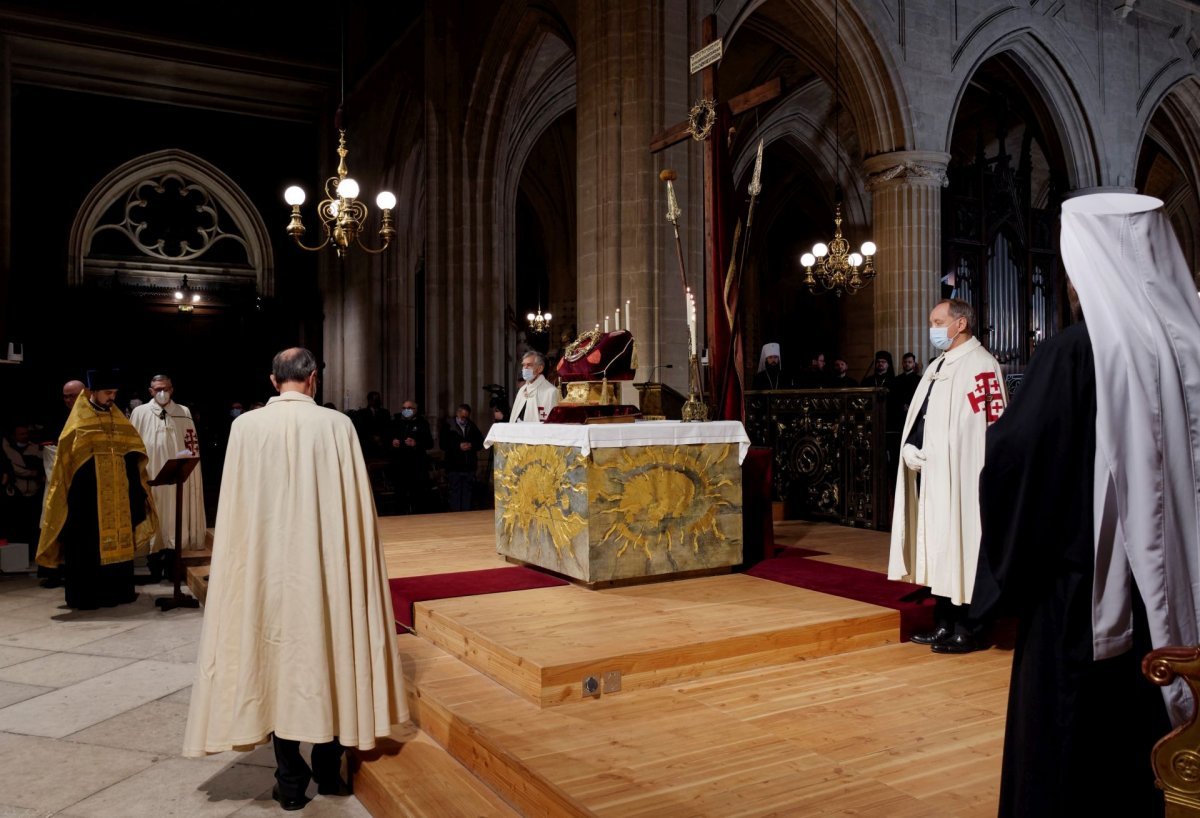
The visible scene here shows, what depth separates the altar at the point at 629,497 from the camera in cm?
484

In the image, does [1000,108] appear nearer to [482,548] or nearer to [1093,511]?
[482,548]

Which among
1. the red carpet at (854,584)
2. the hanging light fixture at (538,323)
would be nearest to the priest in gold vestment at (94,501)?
the red carpet at (854,584)

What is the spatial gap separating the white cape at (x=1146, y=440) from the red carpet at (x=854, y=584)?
273 cm

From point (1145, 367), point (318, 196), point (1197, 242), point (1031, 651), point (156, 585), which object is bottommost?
point (156, 585)

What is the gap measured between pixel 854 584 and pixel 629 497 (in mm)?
1392

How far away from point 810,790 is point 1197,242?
2296 centimetres

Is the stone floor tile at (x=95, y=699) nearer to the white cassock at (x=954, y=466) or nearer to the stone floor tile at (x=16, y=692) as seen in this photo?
the stone floor tile at (x=16, y=692)

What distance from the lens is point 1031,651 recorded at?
1.77 metres

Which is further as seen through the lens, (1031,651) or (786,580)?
(786,580)

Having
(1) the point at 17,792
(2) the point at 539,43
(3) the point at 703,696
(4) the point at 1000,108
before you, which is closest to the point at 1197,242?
(4) the point at 1000,108

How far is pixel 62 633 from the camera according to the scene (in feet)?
19.0

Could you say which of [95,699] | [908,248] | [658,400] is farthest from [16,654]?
[908,248]

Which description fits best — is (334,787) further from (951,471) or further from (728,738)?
(951,471)

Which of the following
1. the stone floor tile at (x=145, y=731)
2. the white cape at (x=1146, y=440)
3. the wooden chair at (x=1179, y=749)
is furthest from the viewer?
the stone floor tile at (x=145, y=731)
